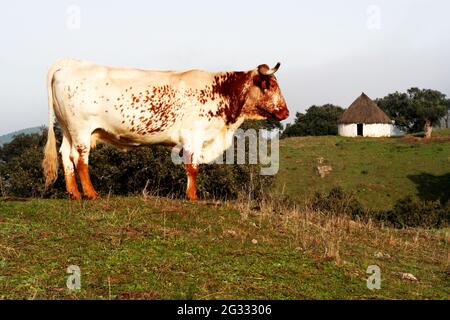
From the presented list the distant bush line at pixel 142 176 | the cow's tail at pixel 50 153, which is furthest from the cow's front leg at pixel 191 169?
the distant bush line at pixel 142 176

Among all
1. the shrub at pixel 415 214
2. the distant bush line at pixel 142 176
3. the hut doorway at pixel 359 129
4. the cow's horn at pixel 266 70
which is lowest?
the shrub at pixel 415 214

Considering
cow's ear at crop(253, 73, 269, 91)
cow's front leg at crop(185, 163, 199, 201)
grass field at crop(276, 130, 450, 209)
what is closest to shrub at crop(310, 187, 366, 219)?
grass field at crop(276, 130, 450, 209)

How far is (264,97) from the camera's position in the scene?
42.5 feet

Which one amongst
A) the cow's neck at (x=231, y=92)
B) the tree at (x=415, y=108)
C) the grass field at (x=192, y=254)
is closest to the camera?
the grass field at (x=192, y=254)

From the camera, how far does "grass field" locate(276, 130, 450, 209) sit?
4216cm

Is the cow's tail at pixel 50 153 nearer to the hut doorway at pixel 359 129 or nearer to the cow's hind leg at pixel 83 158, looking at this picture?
the cow's hind leg at pixel 83 158

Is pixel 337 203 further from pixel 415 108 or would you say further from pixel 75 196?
pixel 415 108

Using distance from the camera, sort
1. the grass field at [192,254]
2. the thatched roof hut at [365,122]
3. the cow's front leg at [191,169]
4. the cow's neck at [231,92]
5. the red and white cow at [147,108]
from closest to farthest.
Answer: the grass field at [192,254], the red and white cow at [147,108], the cow's front leg at [191,169], the cow's neck at [231,92], the thatched roof hut at [365,122]

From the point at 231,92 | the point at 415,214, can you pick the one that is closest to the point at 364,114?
the point at 415,214

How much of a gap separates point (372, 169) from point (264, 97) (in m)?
36.7

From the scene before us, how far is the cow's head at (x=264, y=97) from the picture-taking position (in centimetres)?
1285

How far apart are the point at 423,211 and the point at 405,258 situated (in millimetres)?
23115

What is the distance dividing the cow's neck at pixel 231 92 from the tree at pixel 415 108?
262 feet

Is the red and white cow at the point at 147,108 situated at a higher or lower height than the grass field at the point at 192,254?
higher
